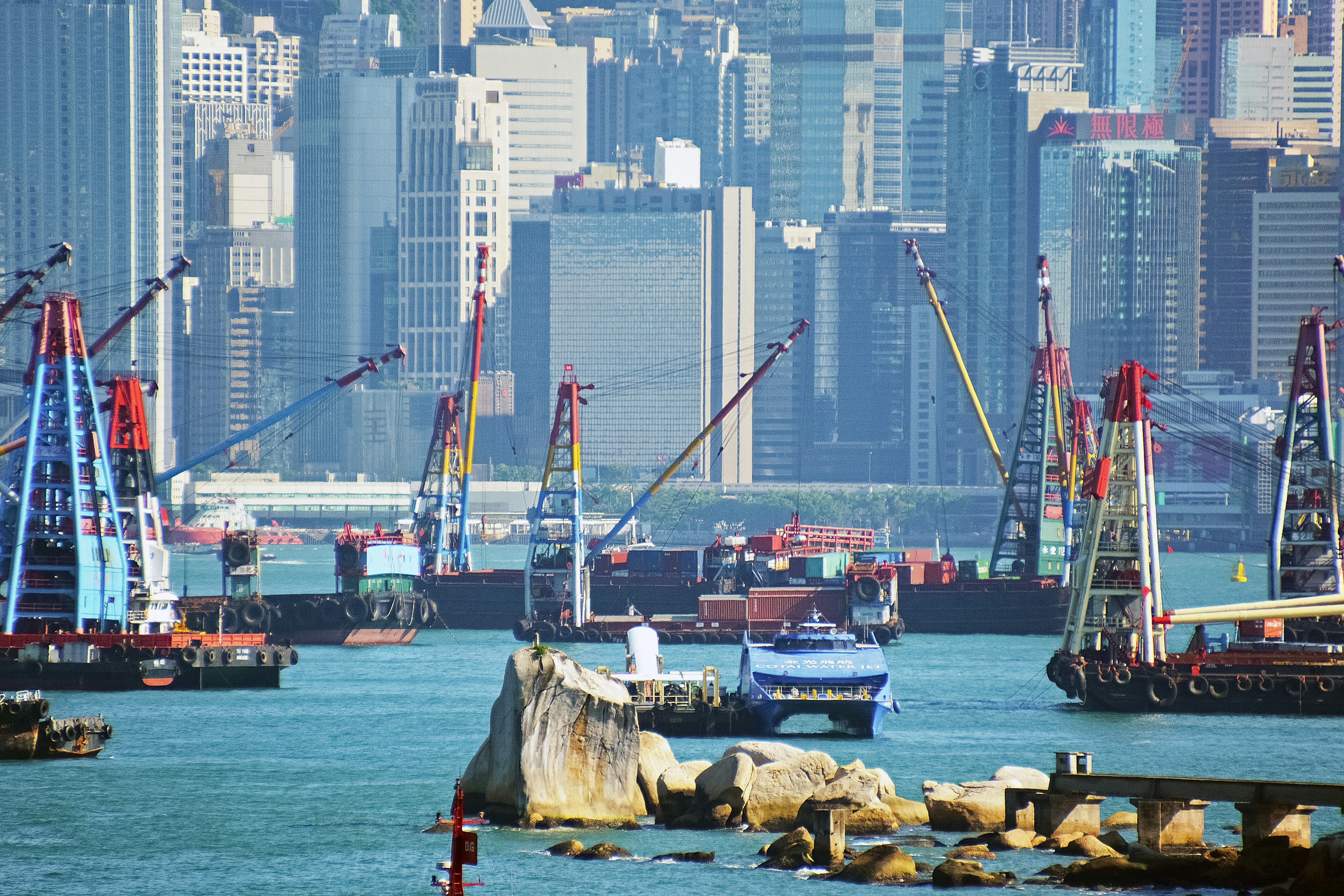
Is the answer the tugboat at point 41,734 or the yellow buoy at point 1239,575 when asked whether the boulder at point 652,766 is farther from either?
the yellow buoy at point 1239,575

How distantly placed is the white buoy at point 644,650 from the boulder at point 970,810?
54.2 feet

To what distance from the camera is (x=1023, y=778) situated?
52.8 meters

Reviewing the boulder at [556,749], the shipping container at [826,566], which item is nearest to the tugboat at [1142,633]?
the boulder at [556,749]

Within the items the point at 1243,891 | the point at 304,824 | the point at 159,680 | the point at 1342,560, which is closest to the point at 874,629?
the point at 1342,560

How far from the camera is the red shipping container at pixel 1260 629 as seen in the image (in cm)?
8712

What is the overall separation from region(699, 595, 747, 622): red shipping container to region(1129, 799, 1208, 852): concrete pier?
69.0m

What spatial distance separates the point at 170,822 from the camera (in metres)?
56.8

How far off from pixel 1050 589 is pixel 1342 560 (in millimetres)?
34250

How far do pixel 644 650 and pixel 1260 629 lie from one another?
2872 centimetres

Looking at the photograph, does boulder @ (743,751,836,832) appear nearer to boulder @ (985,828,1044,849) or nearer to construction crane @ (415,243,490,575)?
boulder @ (985,828,1044,849)

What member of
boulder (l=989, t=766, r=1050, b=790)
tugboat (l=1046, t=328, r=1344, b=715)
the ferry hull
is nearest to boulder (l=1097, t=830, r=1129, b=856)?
boulder (l=989, t=766, r=1050, b=790)

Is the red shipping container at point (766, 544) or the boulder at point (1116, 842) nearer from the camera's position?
the boulder at point (1116, 842)

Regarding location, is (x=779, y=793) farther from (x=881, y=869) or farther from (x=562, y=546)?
(x=562, y=546)

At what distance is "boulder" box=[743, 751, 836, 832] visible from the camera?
52.3m
